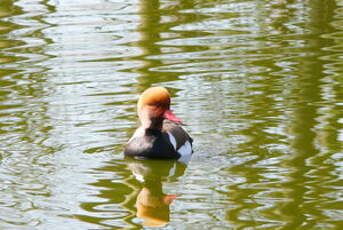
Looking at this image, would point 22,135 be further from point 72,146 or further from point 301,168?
point 301,168

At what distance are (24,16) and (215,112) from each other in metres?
8.21

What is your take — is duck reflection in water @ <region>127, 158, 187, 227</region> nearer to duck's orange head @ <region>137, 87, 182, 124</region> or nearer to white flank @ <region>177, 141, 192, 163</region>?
white flank @ <region>177, 141, 192, 163</region>

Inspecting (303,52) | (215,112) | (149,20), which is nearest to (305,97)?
(215,112)

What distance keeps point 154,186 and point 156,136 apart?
962 mm

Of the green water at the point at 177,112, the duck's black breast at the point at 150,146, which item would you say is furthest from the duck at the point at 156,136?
the green water at the point at 177,112

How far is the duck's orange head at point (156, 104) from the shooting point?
1067 centimetres

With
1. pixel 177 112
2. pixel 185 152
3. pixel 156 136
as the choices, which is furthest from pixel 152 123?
pixel 177 112

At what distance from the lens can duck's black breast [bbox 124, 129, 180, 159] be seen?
10.8 m

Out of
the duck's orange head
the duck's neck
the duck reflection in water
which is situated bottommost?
the duck reflection in water

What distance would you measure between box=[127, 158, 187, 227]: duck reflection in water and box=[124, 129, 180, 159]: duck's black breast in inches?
3.0

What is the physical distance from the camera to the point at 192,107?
12.5m

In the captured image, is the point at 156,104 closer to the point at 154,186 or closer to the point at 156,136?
the point at 156,136

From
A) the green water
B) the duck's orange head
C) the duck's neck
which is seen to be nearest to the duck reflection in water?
the green water

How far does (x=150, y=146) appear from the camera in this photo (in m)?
10.8
